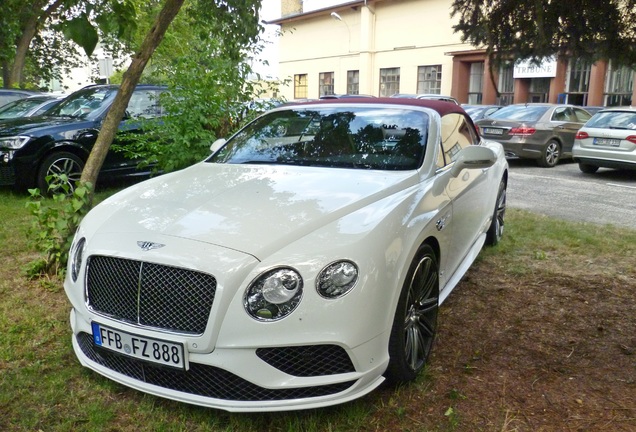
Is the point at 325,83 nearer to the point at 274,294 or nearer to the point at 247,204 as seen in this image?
the point at 247,204

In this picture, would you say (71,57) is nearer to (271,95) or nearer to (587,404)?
(271,95)

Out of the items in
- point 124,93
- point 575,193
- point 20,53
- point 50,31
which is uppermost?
point 50,31

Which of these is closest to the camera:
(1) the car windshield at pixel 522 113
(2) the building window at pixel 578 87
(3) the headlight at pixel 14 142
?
(3) the headlight at pixel 14 142

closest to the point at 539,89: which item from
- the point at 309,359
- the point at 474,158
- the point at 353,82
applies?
the point at 353,82

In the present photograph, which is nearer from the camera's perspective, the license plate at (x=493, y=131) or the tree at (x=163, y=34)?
the tree at (x=163, y=34)

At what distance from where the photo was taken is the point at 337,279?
254 centimetres

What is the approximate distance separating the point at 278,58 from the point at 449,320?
48336 mm

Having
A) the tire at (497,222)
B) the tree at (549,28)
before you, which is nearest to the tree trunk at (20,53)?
the tire at (497,222)

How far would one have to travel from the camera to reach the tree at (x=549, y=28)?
3876 mm

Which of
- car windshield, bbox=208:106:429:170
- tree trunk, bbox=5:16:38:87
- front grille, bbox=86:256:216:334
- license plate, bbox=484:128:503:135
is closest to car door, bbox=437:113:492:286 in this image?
car windshield, bbox=208:106:429:170

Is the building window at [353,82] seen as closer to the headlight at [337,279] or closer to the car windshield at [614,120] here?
the car windshield at [614,120]

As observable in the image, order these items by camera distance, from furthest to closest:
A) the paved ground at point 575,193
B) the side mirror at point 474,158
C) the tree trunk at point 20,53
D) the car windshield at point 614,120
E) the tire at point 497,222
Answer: the tree trunk at point 20,53 → the car windshield at point 614,120 → the paved ground at point 575,193 → the tire at point 497,222 → the side mirror at point 474,158

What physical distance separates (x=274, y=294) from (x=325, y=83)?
43.7 m

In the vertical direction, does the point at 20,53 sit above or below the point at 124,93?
above
